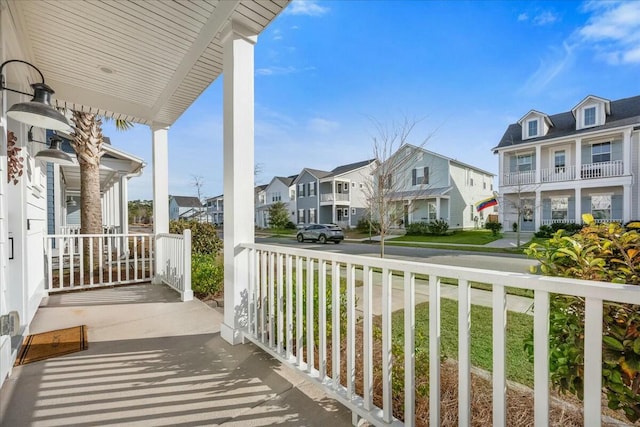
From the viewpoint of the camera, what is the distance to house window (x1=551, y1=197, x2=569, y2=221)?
53.3 feet

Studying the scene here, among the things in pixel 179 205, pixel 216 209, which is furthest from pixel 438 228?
pixel 179 205

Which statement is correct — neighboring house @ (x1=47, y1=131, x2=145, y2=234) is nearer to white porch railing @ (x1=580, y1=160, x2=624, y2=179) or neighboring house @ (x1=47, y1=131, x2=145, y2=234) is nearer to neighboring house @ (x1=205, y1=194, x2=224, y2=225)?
white porch railing @ (x1=580, y1=160, x2=624, y2=179)

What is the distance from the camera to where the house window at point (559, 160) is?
15669 millimetres

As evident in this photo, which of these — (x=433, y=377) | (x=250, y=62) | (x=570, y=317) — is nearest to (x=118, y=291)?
(x=250, y=62)

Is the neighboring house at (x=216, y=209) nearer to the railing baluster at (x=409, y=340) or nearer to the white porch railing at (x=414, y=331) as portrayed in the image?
the white porch railing at (x=414, y=331)

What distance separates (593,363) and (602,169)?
18574 millimetres

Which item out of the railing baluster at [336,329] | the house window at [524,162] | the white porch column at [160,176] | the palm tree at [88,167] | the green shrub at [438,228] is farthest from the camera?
the green shrub at [438,228]

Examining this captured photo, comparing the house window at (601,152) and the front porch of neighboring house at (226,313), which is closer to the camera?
the front porch of neighboring house at (226,313)

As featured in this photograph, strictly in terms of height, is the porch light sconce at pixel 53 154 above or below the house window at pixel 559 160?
below

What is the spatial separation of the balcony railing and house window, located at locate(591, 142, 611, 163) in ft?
52.8

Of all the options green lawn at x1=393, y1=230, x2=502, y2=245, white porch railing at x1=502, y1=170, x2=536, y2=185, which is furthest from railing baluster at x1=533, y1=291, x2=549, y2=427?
white porch railing at x1=502, y1=170, x2=536, y2=185

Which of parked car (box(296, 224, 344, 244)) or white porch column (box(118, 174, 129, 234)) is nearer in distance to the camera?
white porch column (box(118, 174, 129, 234))

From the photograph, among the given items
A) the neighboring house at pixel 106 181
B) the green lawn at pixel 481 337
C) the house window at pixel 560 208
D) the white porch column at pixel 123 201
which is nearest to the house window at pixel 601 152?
the house window at pixel 560 208

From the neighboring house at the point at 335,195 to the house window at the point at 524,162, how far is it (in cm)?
1089
